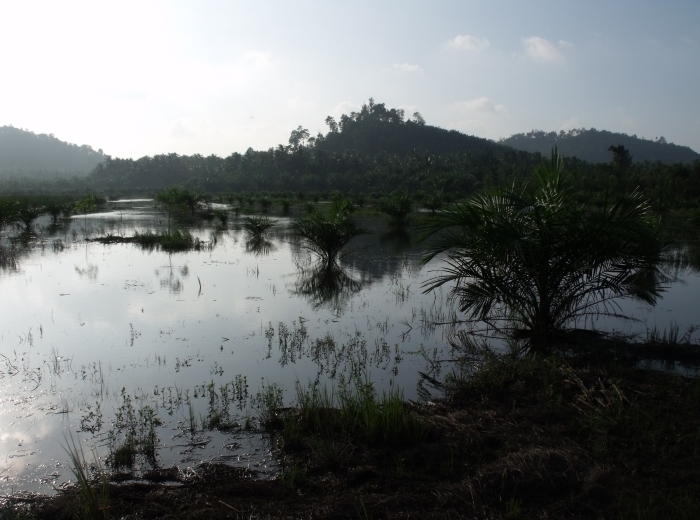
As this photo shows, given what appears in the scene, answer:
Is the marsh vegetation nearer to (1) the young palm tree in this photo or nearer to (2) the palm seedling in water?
(1) the young palm tree

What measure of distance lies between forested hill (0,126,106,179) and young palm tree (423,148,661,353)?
12823 centimetres

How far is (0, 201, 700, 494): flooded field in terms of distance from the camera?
14.4ft

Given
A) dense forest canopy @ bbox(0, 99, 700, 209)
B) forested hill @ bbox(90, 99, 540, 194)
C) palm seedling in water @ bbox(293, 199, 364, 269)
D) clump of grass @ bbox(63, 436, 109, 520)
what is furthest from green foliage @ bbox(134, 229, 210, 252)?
forested hill @ bbox(90, 99, 540, 194)

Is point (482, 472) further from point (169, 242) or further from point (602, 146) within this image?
point (602, 146)

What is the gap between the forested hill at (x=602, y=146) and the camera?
359 ft

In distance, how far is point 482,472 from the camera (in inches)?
131

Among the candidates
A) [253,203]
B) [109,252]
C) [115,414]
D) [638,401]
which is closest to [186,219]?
[109,252]

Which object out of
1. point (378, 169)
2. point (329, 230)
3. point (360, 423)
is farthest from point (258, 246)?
point (378, 169)

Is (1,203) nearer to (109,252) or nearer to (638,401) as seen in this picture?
(109,252)

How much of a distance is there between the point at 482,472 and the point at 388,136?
98.4 m

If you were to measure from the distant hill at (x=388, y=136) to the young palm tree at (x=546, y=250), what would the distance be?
84.1 metres

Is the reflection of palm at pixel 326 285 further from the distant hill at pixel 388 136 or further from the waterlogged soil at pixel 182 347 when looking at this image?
the distant hill at pixel 388 136

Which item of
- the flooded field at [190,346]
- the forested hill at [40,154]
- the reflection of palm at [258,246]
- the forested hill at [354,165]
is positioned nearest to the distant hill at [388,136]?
the forested hill at [354,165]

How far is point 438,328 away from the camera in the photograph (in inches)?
299
